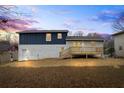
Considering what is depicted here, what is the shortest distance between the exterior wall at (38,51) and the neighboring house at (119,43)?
3941 mm

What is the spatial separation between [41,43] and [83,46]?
121 inches

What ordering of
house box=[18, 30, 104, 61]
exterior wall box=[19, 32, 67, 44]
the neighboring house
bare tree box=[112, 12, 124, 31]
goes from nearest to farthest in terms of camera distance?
bare tree box=[112, 12, 124, 31] → house box=[18, 30, 104, 61] → the neighboring house → exterior wall box=[19, 32, 67, 44]

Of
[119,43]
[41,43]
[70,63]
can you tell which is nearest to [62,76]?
[70,63]

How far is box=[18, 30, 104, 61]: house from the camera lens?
61.3 feet

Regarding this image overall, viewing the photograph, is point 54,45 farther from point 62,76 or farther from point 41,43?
point 62,76

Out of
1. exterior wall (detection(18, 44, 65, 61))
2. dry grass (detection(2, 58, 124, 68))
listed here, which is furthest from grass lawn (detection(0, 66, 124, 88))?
exterior wall (detection(18, 44, 65, 61))

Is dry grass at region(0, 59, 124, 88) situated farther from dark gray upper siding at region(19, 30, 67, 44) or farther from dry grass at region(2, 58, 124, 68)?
dark gray upper siding at region(19, 30, 67, 44)

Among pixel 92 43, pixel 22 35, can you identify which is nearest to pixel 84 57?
pixel 92 43

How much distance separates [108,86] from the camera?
10633 mm

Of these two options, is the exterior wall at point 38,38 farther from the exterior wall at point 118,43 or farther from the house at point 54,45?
the exterior wall at point 118,43

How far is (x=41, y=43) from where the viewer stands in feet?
65.0

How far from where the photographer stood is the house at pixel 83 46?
1877 cm
